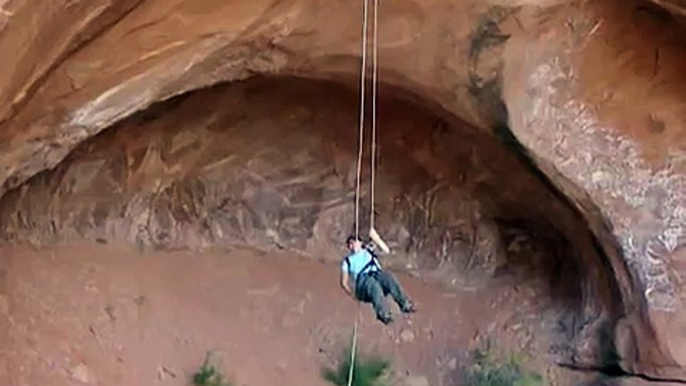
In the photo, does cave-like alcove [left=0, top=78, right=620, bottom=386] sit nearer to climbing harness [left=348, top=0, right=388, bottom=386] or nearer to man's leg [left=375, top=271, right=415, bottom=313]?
climbing harness [left=348, top=0, right=388, bottom=386]

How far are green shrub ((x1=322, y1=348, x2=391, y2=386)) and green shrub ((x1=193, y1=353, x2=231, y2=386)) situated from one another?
0.19 meters

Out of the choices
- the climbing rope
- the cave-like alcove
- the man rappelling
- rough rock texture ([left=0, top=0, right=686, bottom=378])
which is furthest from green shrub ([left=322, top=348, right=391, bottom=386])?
the man rappelling

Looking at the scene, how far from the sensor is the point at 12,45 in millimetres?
1546

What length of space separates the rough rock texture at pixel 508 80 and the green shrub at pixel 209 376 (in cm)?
49

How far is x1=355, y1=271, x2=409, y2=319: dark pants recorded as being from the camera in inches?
59.9

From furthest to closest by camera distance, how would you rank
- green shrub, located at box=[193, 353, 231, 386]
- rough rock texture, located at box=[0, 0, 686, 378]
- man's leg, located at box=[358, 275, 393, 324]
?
1. green shrub, located at box=[193, 353, 231, 386]
2. rough rock texture, located at box=[0, 0, 686, 378]
3. man's leg, located at box=[358, 275, 393, 324]

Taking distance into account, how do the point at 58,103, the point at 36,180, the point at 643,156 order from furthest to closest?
the point at 36,180
the point at 643,156
the point at 58,103

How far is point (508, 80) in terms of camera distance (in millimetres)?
1982

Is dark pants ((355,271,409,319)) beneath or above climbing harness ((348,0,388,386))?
beneath

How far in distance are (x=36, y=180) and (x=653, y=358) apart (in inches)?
44.1

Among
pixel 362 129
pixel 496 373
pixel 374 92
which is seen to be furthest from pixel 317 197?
pixel 496 373

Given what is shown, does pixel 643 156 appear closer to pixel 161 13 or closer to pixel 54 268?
pixel 161 13

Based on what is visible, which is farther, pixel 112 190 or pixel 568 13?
pixel 112 190

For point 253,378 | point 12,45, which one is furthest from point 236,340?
point 12,45
